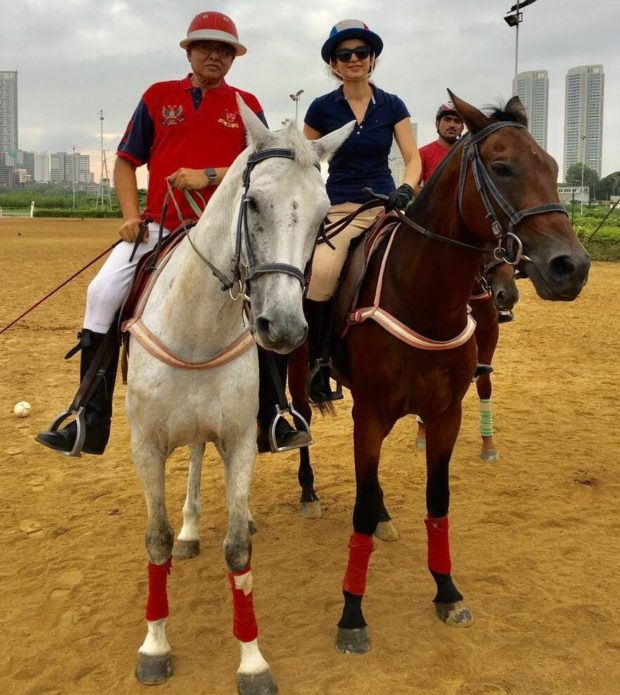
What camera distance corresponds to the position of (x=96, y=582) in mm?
4281

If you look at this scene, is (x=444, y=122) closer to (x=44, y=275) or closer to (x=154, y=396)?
(x=154, y=396)

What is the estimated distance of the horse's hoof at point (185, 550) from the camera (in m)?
4.62

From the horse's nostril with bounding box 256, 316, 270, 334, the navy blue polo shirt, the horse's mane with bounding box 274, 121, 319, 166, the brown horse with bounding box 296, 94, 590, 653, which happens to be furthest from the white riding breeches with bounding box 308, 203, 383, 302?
the horse's nostril with bounding box 256, 316, 270, 334

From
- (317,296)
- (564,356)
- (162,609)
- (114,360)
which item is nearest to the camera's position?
(162,609)

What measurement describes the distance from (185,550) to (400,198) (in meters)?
2.85

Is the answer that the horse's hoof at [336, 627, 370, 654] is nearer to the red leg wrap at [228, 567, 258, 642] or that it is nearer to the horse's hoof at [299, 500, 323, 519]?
the red leg wrap at [228, 567, 258, 642]

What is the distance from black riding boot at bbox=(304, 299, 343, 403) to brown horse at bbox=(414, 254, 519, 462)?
1.24 metres

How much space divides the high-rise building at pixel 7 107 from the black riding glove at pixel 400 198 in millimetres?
192942

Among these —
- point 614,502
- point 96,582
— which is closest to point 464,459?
point 614,502

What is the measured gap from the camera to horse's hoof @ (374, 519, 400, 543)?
4898 millimetres

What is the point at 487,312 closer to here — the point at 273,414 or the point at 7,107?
the point at 273,414

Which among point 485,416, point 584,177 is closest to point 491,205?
point 485,416

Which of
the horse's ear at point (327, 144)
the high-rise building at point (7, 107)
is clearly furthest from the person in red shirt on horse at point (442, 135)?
the high-rise building at point (7, 107)

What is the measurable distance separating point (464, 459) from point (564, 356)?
5.21 meters
